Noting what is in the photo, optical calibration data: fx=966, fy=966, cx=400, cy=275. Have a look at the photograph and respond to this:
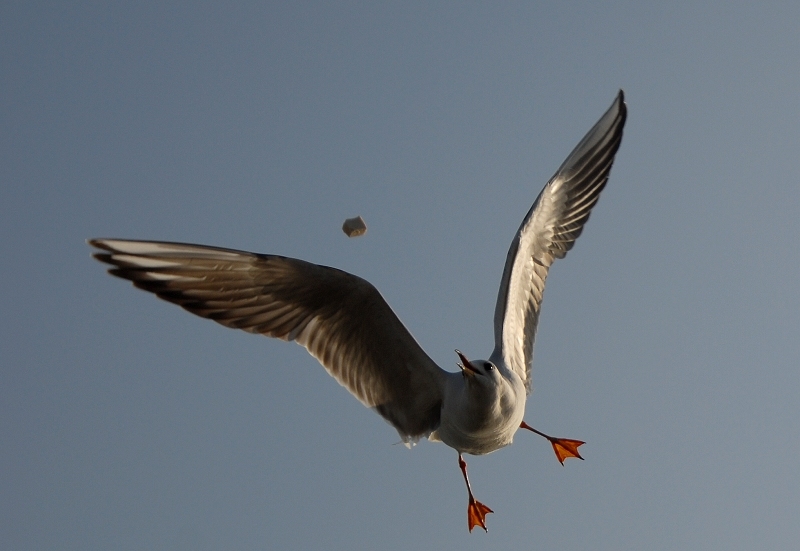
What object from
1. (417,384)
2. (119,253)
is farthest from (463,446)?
(119,253)

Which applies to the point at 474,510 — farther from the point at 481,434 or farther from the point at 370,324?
the point at 370,324

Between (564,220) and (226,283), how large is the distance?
367cm

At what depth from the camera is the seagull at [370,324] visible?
720 cm

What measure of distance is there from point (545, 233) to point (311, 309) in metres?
2.69

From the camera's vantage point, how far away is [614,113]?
9.75m

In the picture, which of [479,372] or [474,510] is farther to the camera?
[474,510]

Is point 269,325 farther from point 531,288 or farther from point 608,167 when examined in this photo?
point 608,167

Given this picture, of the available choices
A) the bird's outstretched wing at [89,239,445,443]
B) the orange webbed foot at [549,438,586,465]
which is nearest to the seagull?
the bird's outstretched wing at [89,239,445,443]

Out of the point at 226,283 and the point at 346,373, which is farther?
the point at 346,373

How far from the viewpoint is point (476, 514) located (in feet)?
29.3

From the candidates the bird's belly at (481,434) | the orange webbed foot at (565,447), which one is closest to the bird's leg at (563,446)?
the orange webbed foot at (565,447)

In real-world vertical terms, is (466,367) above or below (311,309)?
below

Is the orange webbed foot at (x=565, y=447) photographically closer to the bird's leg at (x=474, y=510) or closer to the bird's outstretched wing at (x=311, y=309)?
the bird's leg at (x=474, y=510)

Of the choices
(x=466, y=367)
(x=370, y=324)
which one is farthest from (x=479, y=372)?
(x=370, y=324)
